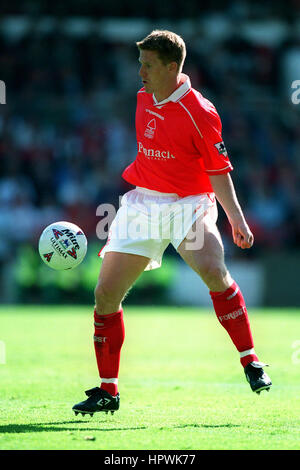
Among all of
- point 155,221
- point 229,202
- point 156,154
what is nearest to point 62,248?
point 155,221

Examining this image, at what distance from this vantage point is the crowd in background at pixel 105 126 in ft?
52.7

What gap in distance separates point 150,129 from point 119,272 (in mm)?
970

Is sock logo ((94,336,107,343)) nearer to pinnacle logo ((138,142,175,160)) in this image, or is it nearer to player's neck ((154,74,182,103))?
pinnacle logo ((138,142,175,160))

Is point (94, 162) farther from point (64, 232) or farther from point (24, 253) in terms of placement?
point (64, 232)

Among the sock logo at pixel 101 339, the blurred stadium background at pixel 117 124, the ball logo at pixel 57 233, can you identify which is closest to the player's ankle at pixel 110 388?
the sock logo at pixel 101 339

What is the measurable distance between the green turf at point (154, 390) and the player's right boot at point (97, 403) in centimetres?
6

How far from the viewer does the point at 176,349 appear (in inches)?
358

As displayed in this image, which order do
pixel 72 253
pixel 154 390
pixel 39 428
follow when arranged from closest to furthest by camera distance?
pixel 39 428
pixel 72 253
pixel 154 390

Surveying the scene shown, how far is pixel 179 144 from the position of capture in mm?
5453

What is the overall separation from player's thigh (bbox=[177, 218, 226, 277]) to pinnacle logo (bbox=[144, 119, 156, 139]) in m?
0.65

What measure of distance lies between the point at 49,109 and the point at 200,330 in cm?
858

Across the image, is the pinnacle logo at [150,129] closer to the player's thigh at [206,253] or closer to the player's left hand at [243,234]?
the player's thigh at [206,253]

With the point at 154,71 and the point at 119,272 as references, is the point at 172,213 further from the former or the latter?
the point at 154,71

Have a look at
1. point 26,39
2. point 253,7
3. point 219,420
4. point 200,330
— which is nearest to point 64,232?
point 219,420
